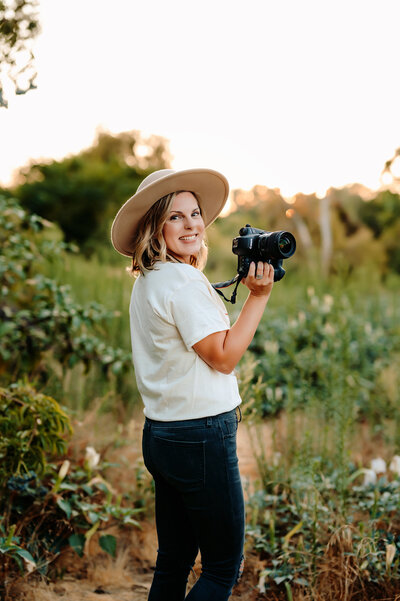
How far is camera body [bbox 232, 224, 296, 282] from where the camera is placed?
1510 millimetres

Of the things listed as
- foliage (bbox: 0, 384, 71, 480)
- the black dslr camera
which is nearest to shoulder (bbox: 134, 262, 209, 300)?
the black dslr camera

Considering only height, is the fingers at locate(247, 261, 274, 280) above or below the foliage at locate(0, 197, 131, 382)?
above

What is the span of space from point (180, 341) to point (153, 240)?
1.03 ft

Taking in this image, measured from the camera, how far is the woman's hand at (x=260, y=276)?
4.97ft

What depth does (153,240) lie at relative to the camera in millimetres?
1648

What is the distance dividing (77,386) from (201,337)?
8.11 feet

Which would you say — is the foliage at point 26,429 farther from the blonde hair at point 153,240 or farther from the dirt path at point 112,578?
the blonde hair at point 153,240

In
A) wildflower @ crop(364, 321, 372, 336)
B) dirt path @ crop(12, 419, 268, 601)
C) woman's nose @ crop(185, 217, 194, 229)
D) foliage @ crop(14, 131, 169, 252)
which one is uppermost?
foliage @ crop(14, 131, 169, 252)

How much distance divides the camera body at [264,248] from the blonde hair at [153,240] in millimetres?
198

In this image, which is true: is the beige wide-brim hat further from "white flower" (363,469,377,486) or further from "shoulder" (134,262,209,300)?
"white flower" (363,469,377,486)

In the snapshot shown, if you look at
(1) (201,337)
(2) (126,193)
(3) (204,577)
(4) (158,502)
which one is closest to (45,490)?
(4) (158,502)

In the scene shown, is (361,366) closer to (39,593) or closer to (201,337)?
(39,593)

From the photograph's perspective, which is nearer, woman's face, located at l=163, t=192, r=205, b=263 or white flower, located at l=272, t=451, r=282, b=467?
woman's face, located at l=163, t=192, r=205, b=263

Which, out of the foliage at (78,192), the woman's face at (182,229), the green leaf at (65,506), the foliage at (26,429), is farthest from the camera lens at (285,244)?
the foliage at (78,192)
